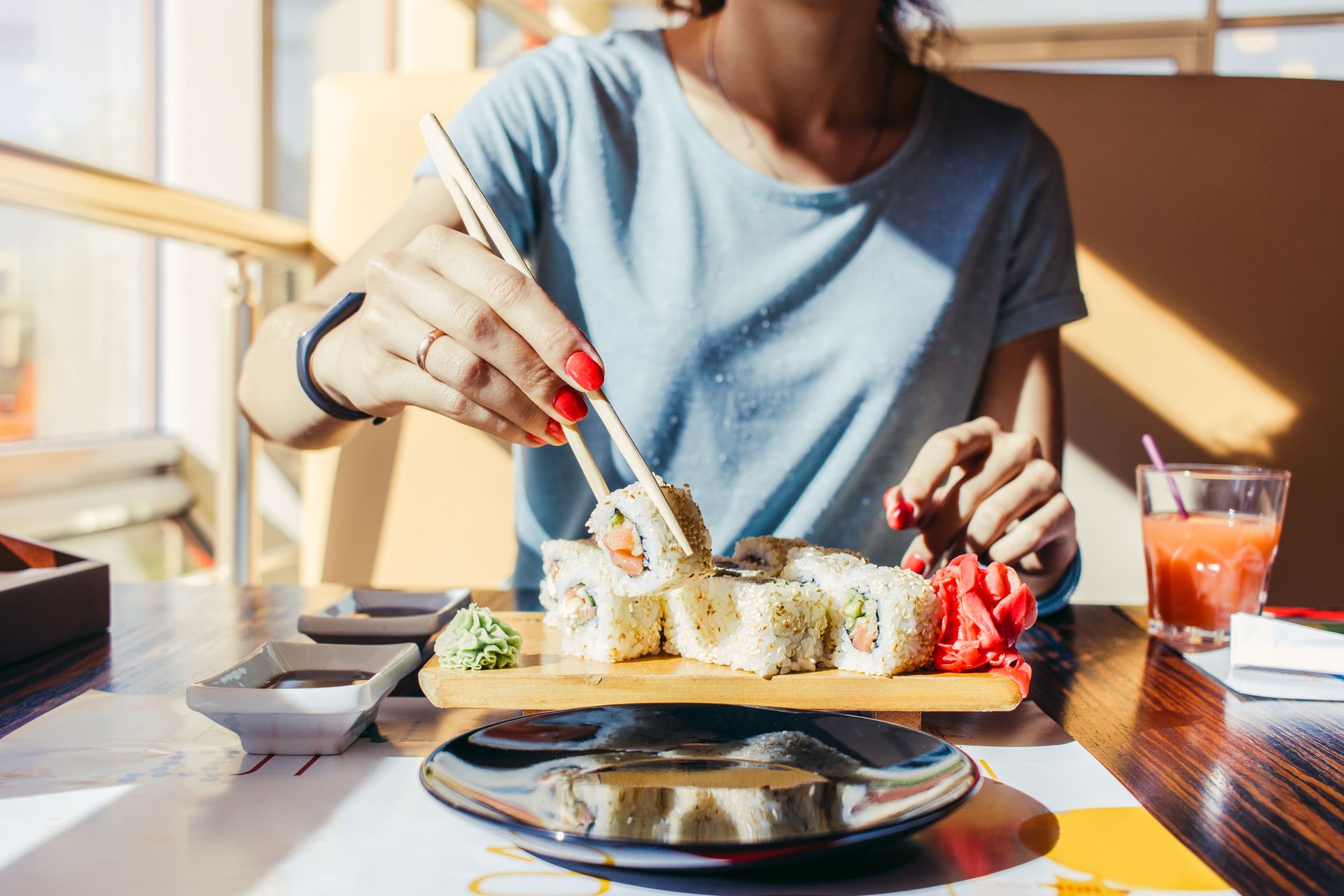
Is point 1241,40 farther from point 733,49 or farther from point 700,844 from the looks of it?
point 700,844

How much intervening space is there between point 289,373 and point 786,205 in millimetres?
688

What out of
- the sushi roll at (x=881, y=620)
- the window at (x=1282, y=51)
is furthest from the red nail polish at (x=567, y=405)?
the window at (x=1282, y=51)

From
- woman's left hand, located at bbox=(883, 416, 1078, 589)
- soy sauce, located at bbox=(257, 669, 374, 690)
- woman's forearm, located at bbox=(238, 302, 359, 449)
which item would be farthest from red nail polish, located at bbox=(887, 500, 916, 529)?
woman's forearm, located at bbox=(238, 302, 359, 449)

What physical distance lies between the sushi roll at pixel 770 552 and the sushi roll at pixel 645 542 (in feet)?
0.30

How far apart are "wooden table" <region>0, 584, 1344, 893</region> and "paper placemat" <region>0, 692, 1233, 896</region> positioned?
0.11 ft

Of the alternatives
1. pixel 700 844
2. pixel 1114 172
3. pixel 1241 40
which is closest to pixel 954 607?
pixel 700 844

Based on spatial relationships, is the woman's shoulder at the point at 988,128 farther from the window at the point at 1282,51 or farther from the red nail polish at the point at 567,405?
the window at the point at 1282,51

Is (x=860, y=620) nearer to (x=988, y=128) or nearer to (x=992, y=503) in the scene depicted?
(x=992, y=503)

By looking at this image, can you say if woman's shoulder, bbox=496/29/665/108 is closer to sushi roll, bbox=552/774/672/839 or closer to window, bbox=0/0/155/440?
sushi roll, bbox=552/774/672/839

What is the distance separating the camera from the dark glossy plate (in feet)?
1.38

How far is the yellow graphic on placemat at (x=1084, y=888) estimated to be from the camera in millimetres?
437

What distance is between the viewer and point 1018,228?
149 centimetres

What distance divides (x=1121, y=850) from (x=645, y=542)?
0.36 m

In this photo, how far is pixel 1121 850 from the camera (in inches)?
19.1
